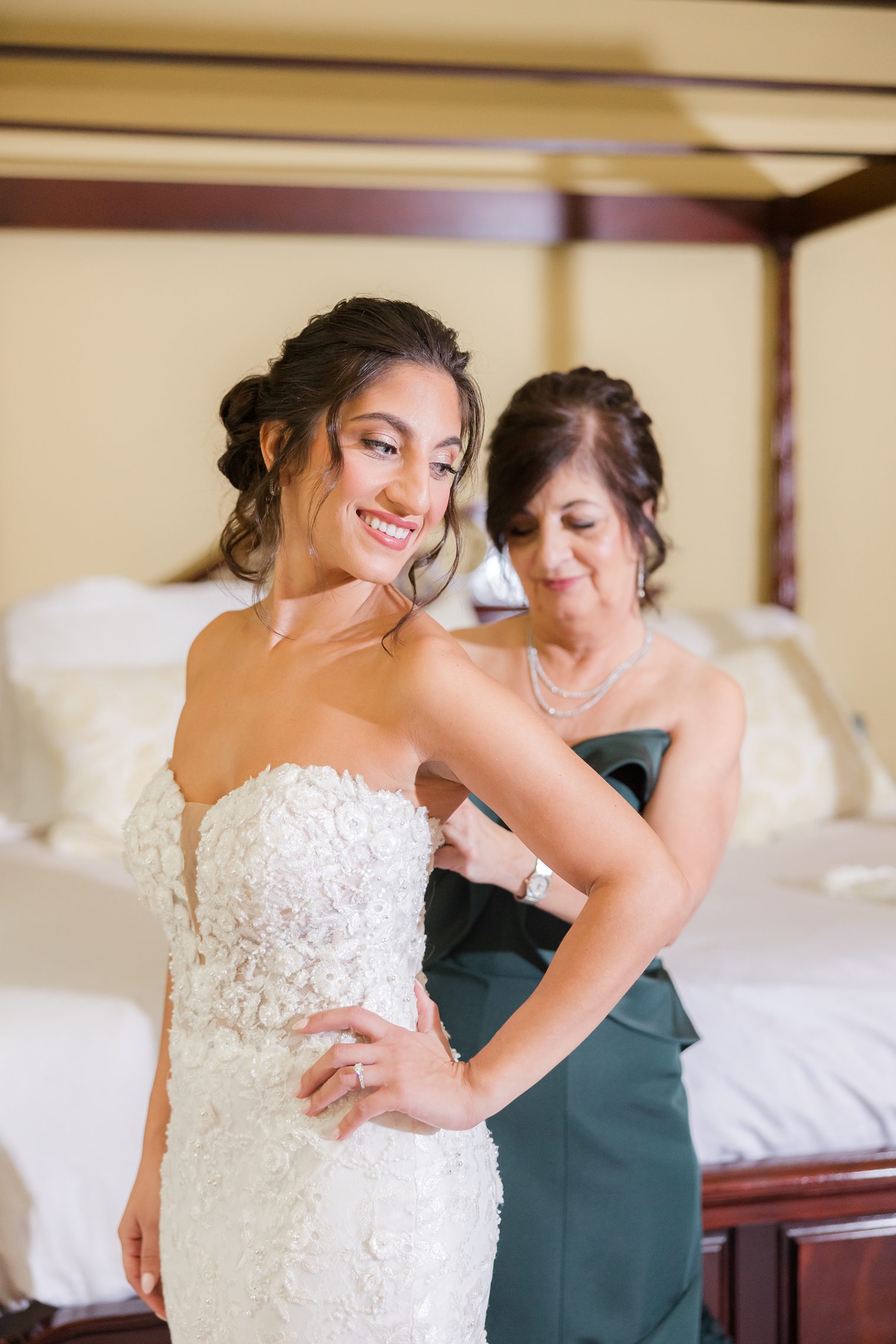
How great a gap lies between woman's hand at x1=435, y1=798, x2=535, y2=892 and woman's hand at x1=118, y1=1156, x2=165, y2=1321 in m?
0.46

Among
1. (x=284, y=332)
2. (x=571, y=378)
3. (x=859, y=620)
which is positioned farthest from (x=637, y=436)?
(x=859, y=620)

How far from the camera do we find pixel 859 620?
3680 mm

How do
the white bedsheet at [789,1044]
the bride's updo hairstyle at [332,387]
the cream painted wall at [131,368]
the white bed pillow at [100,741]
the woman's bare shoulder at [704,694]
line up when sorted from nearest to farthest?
the bride's updo hairstyle at [332,387] < the woman's bare shoulder at [704,694] < the white bedsheet at [789,1044] < the white bed pillow at [100,741] < the cream painted wall at [131,368]

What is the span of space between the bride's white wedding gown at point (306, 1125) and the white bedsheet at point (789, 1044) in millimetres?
841

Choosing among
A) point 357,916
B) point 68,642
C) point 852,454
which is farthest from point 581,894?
point 852,454

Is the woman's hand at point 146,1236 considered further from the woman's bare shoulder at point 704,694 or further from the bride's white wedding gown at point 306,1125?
the woman's bare shoulder at point 704,694

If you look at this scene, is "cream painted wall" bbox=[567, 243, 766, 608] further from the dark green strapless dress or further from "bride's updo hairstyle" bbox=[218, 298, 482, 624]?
"bride's updo hairstyle" bbox=[218, 298, 482, 624]

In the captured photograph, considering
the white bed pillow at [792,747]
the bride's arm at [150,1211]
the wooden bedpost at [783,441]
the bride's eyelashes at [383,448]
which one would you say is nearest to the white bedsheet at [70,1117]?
the bride's arm at [150,1211]

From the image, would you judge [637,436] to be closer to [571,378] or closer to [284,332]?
[571,378]

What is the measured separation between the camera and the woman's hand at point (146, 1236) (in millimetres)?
1341

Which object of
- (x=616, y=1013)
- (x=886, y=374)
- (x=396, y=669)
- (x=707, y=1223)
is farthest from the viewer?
(x=886, y=374)

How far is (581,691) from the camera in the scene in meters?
1.66

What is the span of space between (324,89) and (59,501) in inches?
50.1

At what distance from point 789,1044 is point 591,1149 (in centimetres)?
63
